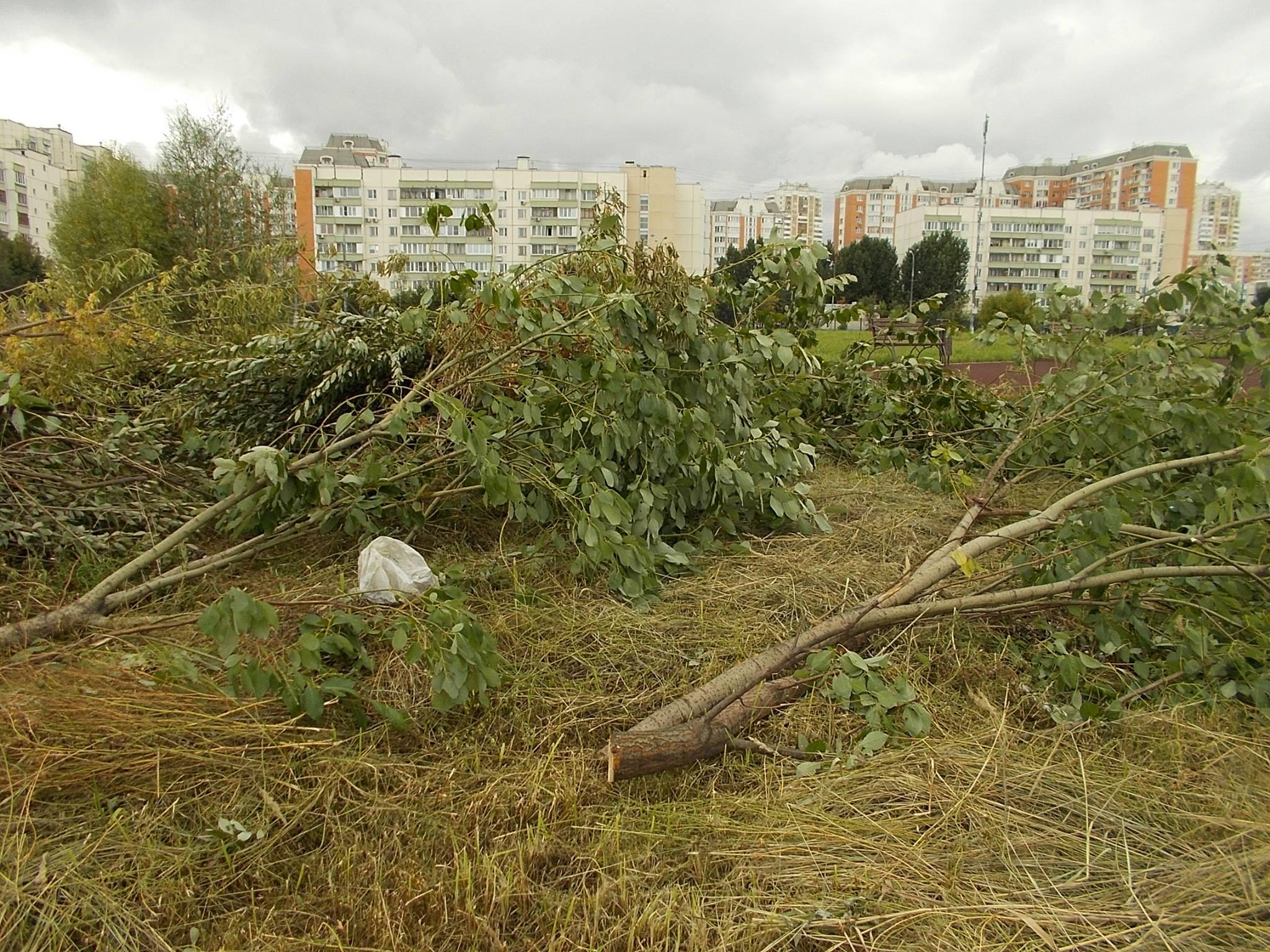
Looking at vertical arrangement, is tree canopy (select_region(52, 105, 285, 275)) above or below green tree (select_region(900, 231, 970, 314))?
below

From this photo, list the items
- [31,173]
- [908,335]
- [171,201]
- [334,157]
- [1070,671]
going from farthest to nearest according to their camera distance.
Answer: [334,157] → [31,173] → [171,201] → [908,335] → [1070,671]

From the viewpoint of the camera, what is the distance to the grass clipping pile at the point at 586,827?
134cm

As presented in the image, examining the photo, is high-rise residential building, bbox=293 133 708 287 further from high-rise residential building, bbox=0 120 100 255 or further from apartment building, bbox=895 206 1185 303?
apartment building, bbox=895 206 1185 303

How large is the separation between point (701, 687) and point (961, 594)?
113cm

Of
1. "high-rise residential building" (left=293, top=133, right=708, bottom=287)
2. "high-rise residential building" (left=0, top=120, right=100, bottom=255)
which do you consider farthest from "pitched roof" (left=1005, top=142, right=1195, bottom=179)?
"high-rise residential building" (left=0, top=120, right=100, bottom=255)

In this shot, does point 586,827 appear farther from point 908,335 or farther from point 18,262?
point 18,262

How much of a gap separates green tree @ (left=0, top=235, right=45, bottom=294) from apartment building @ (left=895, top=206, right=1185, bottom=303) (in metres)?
78.0

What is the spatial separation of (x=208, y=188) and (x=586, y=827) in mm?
21248

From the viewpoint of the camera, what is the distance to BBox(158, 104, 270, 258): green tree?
17641 millimetres

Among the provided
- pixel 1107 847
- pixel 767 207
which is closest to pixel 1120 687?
pixel 1107 847

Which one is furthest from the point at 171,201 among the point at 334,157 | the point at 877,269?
the point at 334,157

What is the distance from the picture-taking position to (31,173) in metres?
70.6

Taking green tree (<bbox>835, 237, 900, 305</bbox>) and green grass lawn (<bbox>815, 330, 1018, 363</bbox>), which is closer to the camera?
green grass lawn (<bbox>815, 330, 1018, 363</bbox>)

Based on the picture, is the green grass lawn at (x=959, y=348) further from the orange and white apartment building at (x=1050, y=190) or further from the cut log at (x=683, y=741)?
the orange and white apartment building at (x=1050, y=190)
